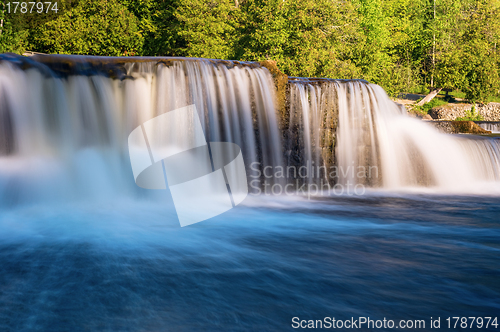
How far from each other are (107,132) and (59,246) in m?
3.82

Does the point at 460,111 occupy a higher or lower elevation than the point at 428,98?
lower

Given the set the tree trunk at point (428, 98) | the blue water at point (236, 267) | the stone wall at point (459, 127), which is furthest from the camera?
the tree trunk at point (428, 98)

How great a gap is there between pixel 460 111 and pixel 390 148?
34870mm

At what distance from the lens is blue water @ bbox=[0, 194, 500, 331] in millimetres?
4195

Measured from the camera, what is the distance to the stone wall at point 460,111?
42156mm

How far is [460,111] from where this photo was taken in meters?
42.9

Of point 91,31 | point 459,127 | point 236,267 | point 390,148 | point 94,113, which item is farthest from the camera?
point 91,31

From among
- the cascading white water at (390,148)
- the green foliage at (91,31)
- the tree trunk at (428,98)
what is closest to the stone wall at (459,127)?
the cascading white water at (390,148)

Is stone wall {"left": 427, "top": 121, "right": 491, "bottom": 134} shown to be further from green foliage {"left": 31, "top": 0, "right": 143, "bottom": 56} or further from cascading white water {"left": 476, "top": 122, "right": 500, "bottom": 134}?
green foliage {"left": 31, "top": 0, "right": 143, "bottom": 56}

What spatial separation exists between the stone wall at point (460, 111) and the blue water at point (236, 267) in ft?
119

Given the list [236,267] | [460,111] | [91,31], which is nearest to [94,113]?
[236,267]

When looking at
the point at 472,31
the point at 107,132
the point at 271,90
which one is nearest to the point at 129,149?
the point at 107,132

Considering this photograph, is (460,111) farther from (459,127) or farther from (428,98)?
(459,127)

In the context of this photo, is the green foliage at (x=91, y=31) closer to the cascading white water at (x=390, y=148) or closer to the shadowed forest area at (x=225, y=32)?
the shadowed forest area at (x=225, y=32)
